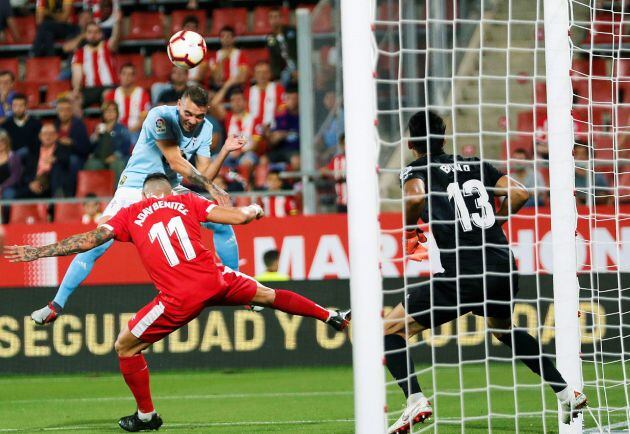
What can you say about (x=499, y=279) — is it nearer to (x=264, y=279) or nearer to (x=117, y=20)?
(x=264, y=279)

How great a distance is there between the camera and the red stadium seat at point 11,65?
58.4 feet

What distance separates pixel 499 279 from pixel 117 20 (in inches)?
459

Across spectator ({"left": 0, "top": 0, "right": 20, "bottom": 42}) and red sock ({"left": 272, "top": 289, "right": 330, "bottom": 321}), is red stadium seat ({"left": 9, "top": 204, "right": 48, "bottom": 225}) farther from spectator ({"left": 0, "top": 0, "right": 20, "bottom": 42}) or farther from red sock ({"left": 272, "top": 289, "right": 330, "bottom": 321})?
red sock ({"left": 272, "top": 289, "right": 330, "bottom": 321})

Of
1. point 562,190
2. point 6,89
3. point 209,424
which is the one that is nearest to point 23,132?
point 6,89

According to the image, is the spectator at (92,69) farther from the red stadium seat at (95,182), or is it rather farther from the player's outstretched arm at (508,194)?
the player's outstretched arm at (508,194)

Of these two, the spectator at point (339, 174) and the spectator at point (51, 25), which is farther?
the spectator at point (51, 25)

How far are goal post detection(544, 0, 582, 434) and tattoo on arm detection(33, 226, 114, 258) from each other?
9.28ft

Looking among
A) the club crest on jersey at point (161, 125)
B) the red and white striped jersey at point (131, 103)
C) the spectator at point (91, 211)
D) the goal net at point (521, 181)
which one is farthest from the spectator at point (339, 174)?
the club crest on jersey at point (161, 125)

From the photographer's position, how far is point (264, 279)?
39.7ft

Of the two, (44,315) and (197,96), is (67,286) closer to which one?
(44,315)

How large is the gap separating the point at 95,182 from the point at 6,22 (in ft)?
16.9

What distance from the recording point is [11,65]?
18.0m

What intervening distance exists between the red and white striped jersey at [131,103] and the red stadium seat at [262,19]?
2.40 metres

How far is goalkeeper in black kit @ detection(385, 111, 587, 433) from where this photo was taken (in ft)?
23.4
